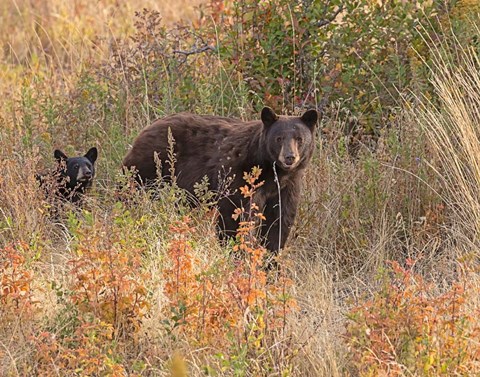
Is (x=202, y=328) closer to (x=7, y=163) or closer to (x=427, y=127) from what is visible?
(x=7, y=163)

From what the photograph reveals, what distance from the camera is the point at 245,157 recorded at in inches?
269

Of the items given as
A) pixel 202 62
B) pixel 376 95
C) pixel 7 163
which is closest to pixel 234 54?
pixel 202 62

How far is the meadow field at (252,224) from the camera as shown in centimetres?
460

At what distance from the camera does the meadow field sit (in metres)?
4.60

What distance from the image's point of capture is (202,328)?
4824 millimetres

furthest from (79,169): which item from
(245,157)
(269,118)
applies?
(269,118)

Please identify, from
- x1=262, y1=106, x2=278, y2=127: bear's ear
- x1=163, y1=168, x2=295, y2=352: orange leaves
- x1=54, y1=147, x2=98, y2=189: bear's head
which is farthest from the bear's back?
x1=163, y1=168, x2=295, y2=352: orange leaves

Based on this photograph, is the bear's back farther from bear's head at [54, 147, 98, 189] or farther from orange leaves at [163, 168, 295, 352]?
orange leaves at [163, 168, 295, 352]

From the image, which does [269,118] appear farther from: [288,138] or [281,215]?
[281,215]

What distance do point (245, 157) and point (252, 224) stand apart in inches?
79.8

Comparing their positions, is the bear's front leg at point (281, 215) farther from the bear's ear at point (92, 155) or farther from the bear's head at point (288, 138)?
the bear's ear at point (92, 155)

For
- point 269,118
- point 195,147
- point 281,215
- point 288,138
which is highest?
point 269,118

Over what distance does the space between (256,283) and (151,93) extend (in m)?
3.94

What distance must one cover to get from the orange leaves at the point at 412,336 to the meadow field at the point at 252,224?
11 millimetres
